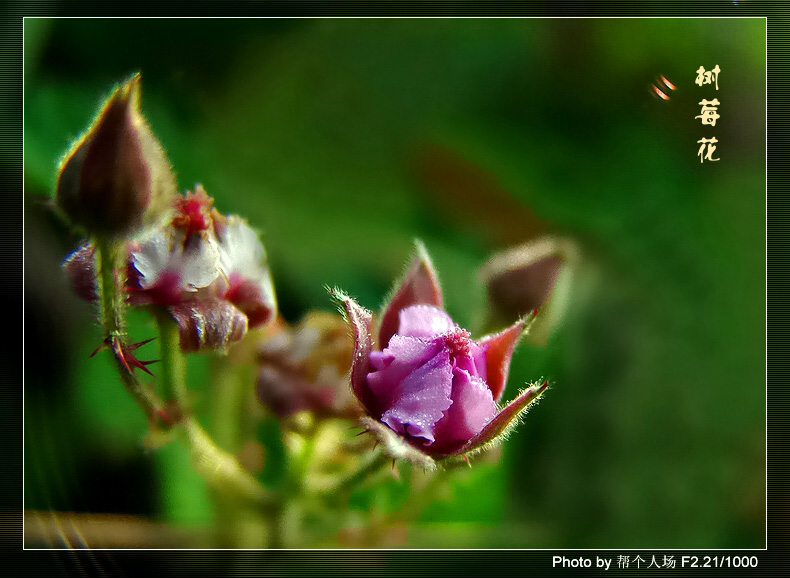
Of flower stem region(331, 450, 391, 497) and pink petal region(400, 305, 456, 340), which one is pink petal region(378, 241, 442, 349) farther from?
flower stem region(331, 450, 391, 497)

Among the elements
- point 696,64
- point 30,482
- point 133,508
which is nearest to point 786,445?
point 696,64

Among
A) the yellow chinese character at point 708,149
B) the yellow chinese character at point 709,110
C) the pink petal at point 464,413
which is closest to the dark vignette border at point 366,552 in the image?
the yellow chinese character at point 709,110

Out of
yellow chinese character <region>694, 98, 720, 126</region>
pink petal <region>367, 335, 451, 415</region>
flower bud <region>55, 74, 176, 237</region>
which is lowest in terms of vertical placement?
pink petal <region>367, 335, 451, 415</region>

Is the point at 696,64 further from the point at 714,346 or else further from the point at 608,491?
the point at 608,491

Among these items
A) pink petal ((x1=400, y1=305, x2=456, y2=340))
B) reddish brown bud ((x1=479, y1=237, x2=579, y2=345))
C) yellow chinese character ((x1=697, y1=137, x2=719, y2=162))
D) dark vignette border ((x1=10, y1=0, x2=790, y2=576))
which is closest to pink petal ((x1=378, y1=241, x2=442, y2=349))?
pink petal ((x1=400, y1=305, x2=456, y2=340))

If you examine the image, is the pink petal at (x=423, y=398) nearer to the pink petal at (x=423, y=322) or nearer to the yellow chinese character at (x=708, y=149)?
the pink petal at (x=423, y=322)

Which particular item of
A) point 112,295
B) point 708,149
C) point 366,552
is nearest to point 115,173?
point 112,295

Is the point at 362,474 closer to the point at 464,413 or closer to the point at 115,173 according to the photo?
the point at 464,413
